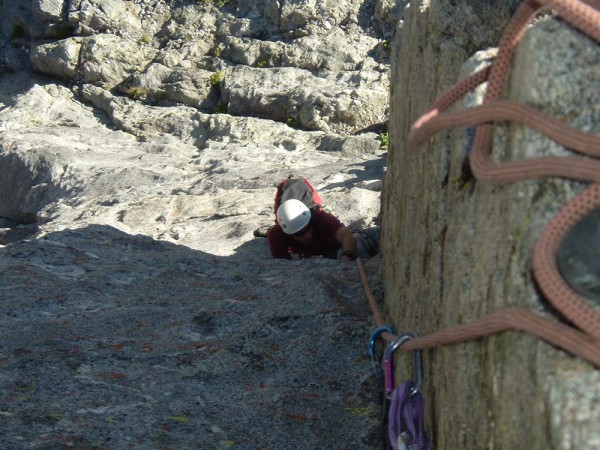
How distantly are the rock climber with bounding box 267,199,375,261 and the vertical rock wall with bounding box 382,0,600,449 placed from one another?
3989 mm

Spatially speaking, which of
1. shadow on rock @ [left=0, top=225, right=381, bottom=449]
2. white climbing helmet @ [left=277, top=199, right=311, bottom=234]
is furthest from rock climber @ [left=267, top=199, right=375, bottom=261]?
shadow on rock @ [left=0, top=225, right=381, bottom=449]

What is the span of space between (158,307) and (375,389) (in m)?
1.87

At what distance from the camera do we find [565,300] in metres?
1.92

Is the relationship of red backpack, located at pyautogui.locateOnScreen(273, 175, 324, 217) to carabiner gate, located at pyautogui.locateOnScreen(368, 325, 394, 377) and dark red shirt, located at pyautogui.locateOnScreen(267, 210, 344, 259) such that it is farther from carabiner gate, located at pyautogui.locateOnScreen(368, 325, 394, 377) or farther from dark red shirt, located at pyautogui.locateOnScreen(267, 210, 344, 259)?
Answer: carabiner gate, located at pyautogui.locateOnScreen(368, 325, 394, 377)

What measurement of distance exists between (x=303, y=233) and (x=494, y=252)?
17.8ft

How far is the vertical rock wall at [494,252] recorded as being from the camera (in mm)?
1910

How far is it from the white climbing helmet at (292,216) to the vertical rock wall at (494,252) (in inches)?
158

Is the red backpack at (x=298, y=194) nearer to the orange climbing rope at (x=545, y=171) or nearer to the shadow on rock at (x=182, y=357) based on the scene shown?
the shadow on rock at (x=182, y=357)

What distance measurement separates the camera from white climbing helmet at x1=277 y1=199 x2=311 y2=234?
760 cm

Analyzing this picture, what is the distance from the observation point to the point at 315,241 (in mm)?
7816

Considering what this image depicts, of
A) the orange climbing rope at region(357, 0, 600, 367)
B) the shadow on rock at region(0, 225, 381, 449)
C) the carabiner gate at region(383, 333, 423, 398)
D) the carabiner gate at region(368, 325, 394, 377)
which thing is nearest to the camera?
the orange climbing rope at region(357, 0, 600, 367)

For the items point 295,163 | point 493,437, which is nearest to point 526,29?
point 493,437

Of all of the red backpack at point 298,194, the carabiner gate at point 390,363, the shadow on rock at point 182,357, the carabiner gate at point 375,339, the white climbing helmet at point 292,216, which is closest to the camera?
the carabiner gate at point 390,363

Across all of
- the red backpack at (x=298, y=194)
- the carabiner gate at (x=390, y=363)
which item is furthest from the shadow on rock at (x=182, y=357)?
the red backpack at (x=298, y=194)
